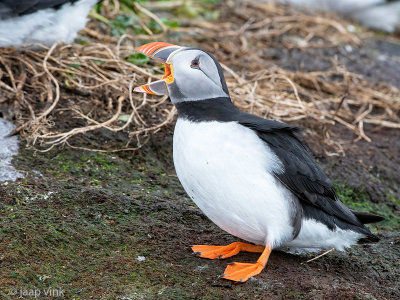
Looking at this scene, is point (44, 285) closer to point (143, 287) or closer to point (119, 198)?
point (143, 287)

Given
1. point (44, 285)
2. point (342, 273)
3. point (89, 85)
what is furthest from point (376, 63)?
point (44, 285)

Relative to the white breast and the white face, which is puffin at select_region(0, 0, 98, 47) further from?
the white breast

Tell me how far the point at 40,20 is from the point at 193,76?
255cm

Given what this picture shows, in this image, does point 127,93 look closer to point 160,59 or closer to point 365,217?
point 160,59

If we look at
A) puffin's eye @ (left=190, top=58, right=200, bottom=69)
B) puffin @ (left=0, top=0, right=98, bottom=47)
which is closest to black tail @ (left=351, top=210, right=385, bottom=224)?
puffin's eye @ (left=190, top=58, right=200, bottom=69)

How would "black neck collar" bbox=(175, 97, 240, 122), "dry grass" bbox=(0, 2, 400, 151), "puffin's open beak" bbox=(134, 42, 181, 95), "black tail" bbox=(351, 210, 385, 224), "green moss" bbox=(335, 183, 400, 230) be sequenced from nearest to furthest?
"black neck collar" bbox=(175, 97, 240, 122) → "puffin's open beak" bbox=(134, 42, 181, 95) → "black tail" bbox=(351, 210, 385, 224) → "green moss" bbox=(335, 183, 400, 230) → "dry grass" bbox=(0, 2, 400, 151)

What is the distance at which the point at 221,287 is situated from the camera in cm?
300

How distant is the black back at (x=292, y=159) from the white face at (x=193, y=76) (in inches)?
1.8

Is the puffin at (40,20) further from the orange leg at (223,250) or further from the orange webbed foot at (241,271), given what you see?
the orange webbed foot at (241,271)

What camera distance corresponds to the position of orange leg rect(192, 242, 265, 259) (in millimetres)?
3303

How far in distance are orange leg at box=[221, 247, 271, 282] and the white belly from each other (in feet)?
0.28

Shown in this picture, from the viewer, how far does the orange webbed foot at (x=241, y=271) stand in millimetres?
3018

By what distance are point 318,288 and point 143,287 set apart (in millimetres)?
903

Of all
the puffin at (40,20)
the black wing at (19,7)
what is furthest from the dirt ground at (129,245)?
the black wing at (19,7)
